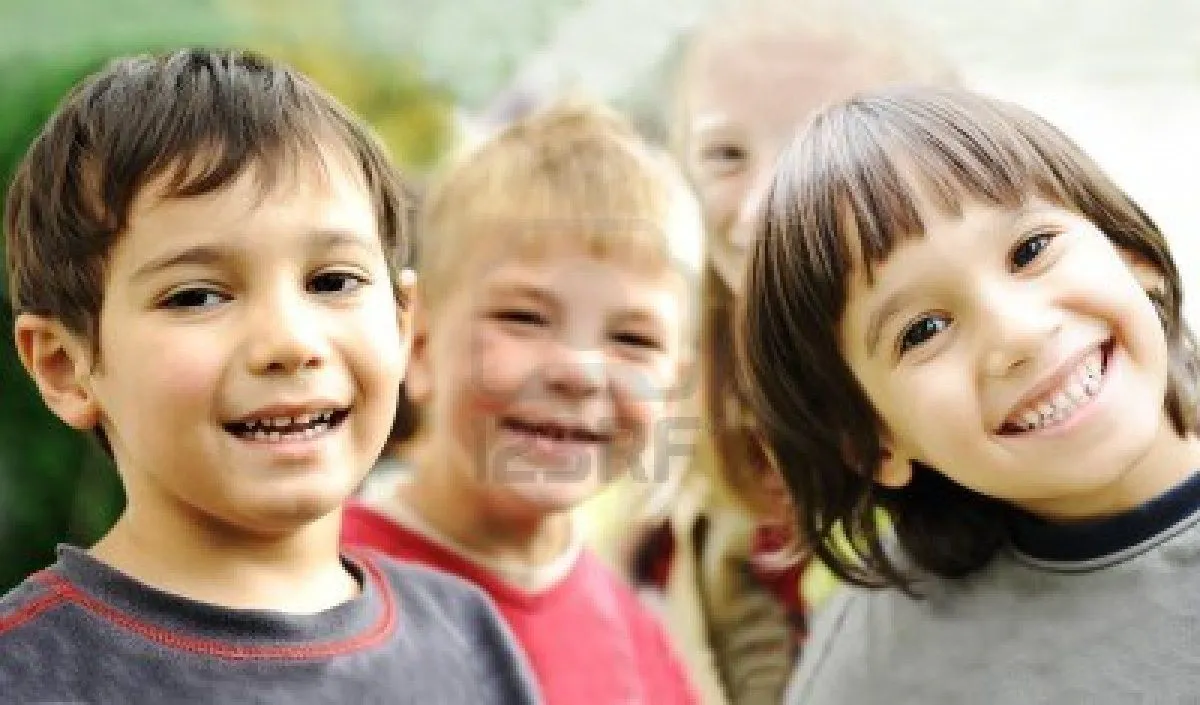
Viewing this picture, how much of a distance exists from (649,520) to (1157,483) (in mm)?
761

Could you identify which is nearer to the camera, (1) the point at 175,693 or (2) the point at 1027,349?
(1) the point at 175,693

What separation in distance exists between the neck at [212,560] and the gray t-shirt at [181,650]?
0.03 metres

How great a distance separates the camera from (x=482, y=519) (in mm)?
1519

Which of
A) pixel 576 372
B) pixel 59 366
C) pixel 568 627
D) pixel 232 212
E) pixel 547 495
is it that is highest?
pixel 232 212

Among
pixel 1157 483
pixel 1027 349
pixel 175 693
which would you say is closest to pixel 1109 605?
pixel 1157 483

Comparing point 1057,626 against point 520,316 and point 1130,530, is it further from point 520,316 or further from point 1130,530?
point 520,316

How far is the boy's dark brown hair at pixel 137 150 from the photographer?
3.40 feet

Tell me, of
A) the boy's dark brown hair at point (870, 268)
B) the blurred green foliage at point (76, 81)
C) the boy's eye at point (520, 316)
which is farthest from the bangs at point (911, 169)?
the blurred green foliage at point (76, 81)

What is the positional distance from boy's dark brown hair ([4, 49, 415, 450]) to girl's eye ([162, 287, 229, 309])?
6 cm

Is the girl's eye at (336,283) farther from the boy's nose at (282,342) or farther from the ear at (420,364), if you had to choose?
the ear at (420,364)

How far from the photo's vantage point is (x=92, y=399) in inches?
42.6

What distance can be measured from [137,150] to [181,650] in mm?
339

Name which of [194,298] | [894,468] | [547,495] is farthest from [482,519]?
[194,298]

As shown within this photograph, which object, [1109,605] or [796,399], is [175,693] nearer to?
[796,399]
